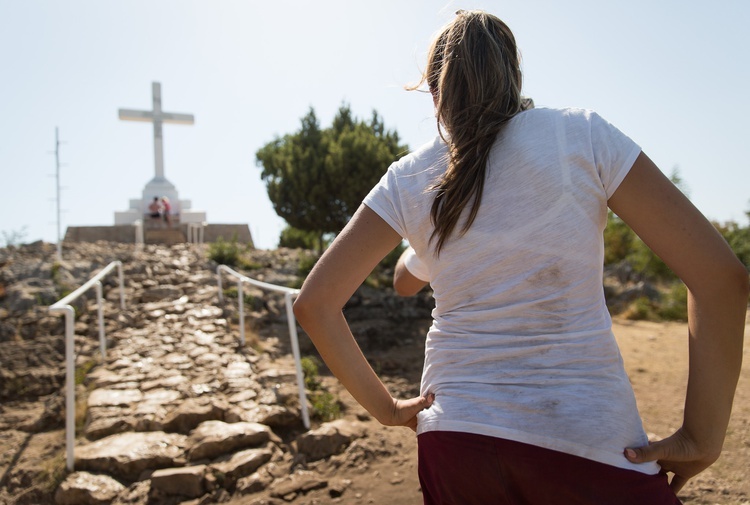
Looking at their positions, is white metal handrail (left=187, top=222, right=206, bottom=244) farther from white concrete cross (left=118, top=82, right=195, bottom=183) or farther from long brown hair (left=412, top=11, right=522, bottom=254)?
long brown hair (left=412, top=11, right=522, bottom=254)

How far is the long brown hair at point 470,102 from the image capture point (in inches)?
44.4

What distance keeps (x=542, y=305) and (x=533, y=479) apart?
0.29 metres

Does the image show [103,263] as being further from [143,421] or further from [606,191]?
[606,191]

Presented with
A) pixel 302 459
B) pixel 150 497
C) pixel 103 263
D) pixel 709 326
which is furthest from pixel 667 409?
pixel 103 263

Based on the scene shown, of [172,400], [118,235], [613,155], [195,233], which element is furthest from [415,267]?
[118,235]

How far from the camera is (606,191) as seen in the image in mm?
1099

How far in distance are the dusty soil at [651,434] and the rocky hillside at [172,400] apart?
5 cm

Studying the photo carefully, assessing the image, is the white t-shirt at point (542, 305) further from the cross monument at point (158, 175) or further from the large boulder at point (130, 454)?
the cross monument at point (158, 175)

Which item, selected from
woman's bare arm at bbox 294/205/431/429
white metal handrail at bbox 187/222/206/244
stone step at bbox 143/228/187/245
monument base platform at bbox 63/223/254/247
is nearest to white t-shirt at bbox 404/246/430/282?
woman's bare arm at bbox 294/205/431/429

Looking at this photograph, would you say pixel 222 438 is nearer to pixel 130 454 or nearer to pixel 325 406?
pixel 130 454

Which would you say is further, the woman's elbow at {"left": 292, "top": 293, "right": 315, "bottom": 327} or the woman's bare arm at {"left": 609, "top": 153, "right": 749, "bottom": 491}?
the woman's elbow at {"left": 292, "top": 293, "right": 315, "bottom": 327}

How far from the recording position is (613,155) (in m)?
1.08

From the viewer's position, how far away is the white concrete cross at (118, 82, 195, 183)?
71.5 ft

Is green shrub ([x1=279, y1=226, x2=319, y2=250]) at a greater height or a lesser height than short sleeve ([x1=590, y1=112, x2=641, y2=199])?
greater
